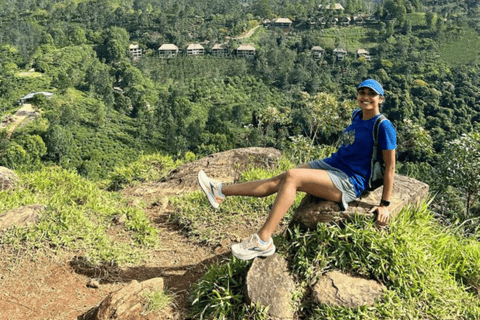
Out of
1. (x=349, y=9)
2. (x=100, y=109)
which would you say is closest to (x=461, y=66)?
(x=349, y=9)

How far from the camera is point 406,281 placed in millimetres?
2693

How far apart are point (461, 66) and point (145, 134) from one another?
39.1 meters

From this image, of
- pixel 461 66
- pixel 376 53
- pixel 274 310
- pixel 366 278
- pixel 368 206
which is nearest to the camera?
pixel 274 310

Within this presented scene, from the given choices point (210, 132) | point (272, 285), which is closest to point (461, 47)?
point (210, 132)

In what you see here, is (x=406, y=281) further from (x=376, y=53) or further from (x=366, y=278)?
(x=376, y=53)

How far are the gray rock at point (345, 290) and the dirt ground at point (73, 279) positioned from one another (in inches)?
37.7

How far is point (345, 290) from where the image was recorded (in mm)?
2664

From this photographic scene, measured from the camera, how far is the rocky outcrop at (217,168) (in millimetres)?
5910

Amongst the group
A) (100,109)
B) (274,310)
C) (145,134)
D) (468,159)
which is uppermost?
(274,310)

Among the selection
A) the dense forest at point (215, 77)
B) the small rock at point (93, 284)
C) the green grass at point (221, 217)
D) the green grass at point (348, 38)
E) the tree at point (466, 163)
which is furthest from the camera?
the green grass at point (348, 38)

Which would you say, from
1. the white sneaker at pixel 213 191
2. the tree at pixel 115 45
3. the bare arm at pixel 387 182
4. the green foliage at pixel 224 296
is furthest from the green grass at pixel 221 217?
the tree at pixel 115 45

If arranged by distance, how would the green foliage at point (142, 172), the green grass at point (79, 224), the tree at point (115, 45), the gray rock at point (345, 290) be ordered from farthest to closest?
the tree at point (115, 45) → the green foliage at point (142, 172) → the green grass at point (79, 224) → the gray rock at point (345, 290)

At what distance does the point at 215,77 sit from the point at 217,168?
49147 millimetres

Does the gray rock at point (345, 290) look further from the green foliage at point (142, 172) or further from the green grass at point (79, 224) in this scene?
the green foliage at point (142, 172)
